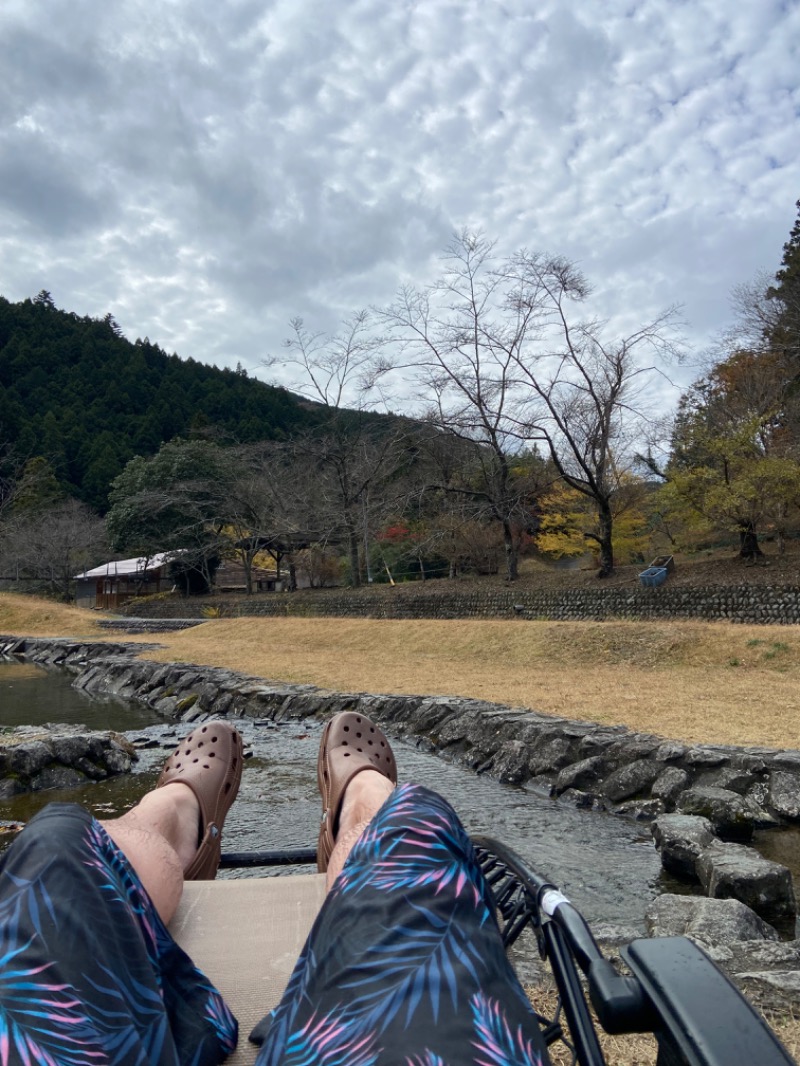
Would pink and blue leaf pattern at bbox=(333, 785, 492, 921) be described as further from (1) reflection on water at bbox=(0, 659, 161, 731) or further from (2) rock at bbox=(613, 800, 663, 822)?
(1) reflection on water at bbox=(0, 659, 161, 731)

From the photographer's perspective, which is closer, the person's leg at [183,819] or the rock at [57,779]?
the person's leg at [183,819]

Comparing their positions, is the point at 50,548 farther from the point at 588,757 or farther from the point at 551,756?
the point at 588,757

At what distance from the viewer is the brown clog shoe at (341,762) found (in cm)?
170

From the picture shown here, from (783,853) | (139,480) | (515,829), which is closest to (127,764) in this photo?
(515,829)

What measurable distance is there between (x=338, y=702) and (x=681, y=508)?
9.50 m

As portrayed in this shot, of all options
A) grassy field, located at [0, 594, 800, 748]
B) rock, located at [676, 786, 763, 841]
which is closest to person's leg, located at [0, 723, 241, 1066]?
rock, located at [676, 786, 763, 841]

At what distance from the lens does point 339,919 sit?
2.92 feet

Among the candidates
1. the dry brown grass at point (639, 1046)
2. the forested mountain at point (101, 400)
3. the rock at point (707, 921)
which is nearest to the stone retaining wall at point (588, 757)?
the rock at point (707, 921)

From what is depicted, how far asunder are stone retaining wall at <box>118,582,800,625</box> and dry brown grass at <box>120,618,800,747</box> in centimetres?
133

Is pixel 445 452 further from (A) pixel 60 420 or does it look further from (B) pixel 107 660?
(A) pixel 60 420

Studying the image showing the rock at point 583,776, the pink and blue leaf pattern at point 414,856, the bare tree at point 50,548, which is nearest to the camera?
the pink and blue leaf pattern at point 414,856

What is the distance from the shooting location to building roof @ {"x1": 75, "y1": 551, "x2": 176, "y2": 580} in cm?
2917

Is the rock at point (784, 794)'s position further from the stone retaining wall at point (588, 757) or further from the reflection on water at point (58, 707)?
the reflection on water at point (58, 707)

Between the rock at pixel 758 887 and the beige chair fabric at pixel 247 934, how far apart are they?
5.62ft
